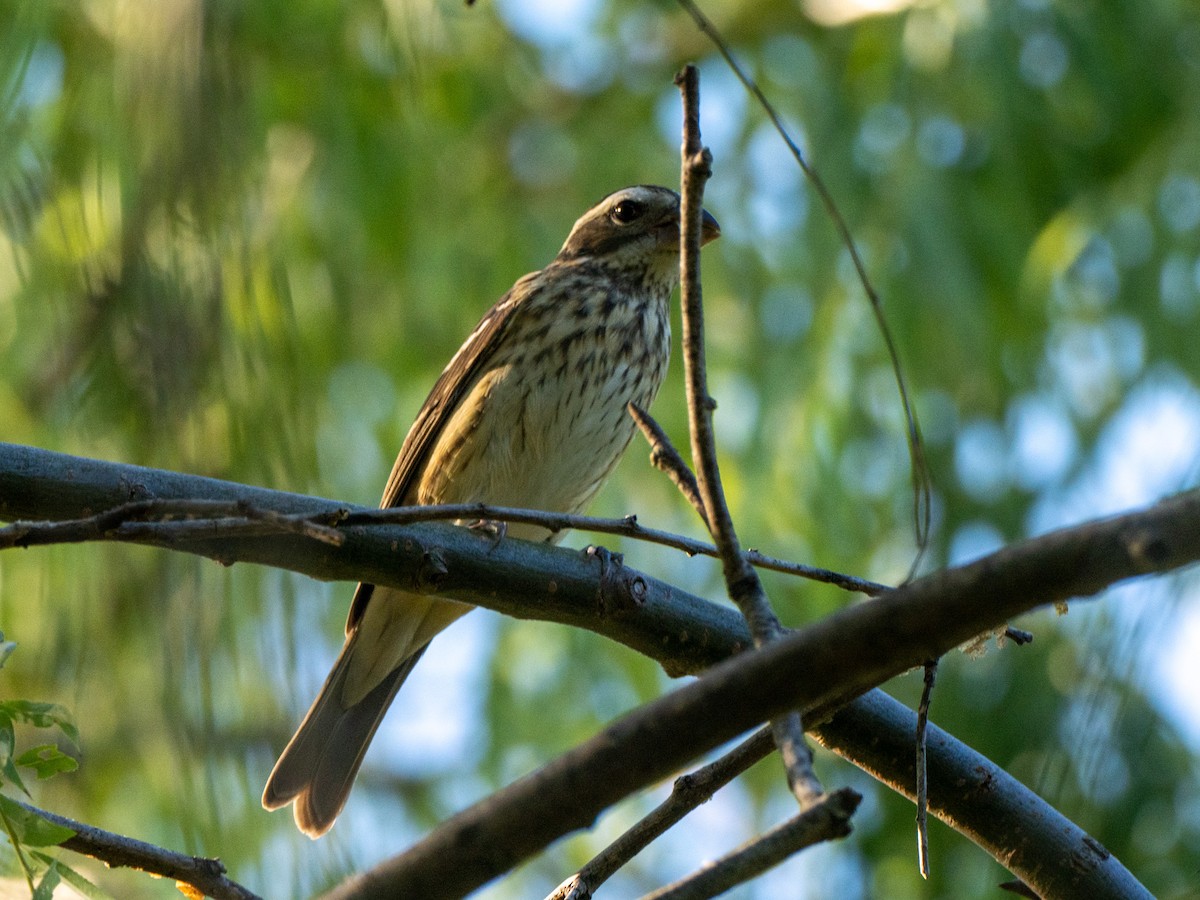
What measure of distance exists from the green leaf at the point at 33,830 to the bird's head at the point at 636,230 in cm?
323

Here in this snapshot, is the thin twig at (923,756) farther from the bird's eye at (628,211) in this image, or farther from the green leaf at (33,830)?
the bird's eye at (628,211)

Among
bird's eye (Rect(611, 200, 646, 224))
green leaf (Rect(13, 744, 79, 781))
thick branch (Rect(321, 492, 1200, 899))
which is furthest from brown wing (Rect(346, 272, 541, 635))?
thick branch (Rect(321, 492, 1200, 899))

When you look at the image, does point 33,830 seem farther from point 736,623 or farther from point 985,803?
point 985,803

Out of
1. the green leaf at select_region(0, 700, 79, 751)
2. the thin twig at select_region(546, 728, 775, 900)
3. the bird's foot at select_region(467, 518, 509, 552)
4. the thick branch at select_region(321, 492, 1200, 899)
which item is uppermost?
the bird's foot at select_region(467, 518, 509, 552)

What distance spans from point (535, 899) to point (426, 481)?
3.92 m

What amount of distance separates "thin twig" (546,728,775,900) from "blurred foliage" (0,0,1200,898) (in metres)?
0.42

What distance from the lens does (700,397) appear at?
5.80 ft

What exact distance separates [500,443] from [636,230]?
3.53ft

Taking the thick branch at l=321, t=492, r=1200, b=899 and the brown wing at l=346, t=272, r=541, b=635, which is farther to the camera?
the brown wing at l=346, t=272, r=541, b=635

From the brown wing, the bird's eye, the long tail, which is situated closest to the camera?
the long tail

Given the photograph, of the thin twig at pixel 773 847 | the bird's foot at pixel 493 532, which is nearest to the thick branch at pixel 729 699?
the thin twig at pixel 773 847

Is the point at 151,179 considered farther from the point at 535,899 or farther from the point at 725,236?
the point at 535,899

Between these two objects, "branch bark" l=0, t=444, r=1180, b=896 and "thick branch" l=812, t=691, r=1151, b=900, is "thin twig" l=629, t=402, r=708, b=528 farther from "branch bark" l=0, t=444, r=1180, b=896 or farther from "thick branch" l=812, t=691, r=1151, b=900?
"thick branch" l=812, t=691, r=1151, b=900

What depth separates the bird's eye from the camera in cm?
498
